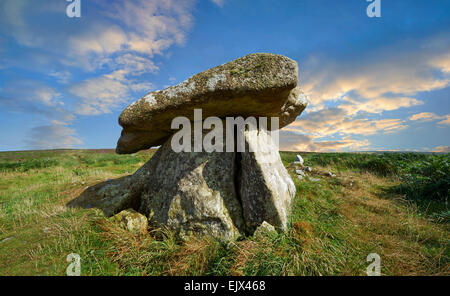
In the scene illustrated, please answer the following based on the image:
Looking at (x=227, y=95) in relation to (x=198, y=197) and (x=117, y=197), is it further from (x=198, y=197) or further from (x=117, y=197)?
(x=117, y=197)

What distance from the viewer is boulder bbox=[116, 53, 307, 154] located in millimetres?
3291

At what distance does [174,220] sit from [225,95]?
2.70m

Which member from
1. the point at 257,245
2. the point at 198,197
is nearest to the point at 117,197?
the point at 198,197

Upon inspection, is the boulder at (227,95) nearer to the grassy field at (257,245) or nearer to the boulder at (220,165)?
the boulder at (220,165)

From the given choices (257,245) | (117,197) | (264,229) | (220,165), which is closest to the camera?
(257,245)

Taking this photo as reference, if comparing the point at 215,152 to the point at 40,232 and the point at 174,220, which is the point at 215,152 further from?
the point at 40,232

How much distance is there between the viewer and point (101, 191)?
18.2ft

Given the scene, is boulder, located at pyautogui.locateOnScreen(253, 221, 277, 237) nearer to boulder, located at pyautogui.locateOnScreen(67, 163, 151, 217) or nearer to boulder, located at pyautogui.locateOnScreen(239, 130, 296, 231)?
boulder, located at pyautogui.locateOnScreen(239, 130, 296, 231)

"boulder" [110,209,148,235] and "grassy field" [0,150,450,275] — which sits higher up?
"boulder" [110,209,148,235]

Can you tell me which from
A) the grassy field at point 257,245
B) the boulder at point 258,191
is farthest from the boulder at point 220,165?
the grassy field at point 257,245

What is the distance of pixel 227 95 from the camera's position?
3.49 metres

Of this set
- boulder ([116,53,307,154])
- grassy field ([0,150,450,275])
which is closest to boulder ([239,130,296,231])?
grassy field ([0,150,450,275])

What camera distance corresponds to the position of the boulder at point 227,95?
3291mm

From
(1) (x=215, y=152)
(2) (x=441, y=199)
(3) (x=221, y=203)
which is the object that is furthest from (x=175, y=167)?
(2) (x=441, y=199)
